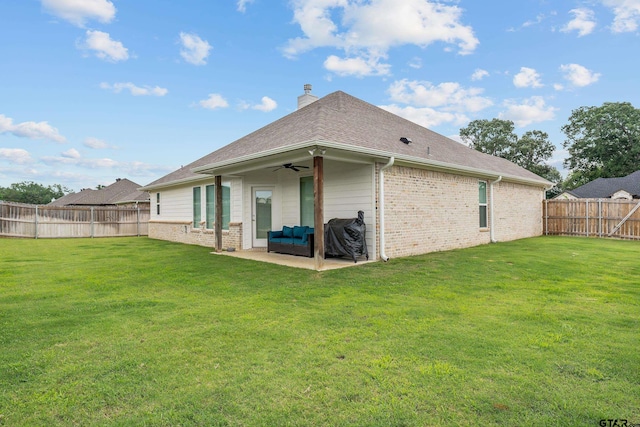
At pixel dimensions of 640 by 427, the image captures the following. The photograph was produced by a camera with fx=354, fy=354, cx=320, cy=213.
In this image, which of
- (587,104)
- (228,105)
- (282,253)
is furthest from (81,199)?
(587,104)

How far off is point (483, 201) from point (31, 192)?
82028mm

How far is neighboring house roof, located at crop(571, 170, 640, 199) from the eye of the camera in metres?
28.4

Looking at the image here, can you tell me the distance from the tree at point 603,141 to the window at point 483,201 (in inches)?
1334

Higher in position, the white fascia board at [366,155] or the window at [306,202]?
the white fascia board at [366,155]

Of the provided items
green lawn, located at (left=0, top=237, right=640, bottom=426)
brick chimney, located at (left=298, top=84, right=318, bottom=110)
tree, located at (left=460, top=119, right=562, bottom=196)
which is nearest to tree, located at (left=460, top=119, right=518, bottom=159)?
tree, located at (left=460, top=119, right=562, bottom=196)

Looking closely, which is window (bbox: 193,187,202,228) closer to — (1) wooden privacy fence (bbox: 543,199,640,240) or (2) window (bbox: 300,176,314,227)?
(2) window (bbox: 300,176,314,227)

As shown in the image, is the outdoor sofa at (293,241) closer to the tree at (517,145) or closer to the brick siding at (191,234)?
the brick siding at (191,234)

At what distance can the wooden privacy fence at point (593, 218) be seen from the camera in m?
15.0

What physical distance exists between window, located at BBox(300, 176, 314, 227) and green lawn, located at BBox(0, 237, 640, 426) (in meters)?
4.37

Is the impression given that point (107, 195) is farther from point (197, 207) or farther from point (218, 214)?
point (218, 214)

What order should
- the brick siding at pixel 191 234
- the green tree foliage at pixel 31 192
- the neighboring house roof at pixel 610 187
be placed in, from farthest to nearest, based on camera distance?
1. the green tree foliage at pixel 31 192
2. the neighboring house roof at pixel 610 187
3. the brick siding at pixel 191 234

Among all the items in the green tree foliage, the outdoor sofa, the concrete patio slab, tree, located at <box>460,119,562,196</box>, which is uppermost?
tree, located at <box>460,119,562,196</box>

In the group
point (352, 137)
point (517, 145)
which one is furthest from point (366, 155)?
point (517, 145)

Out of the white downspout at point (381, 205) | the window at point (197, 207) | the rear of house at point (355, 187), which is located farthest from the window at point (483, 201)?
the window at point (197, 207)
